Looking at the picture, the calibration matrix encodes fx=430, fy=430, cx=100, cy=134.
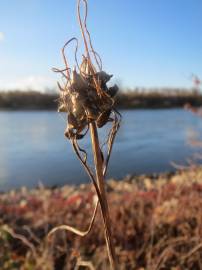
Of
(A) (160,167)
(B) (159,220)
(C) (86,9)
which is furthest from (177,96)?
(C) (86,9)

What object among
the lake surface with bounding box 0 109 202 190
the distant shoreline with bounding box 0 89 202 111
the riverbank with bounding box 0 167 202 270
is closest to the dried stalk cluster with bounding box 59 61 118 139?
the riverbank with bounding box 0 167 202 270

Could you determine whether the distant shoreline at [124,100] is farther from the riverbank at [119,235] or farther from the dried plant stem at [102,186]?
the dried plant stem at [102,186]

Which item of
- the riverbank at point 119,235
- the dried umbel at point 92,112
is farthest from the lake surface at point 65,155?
the dried umbel at point 92,112

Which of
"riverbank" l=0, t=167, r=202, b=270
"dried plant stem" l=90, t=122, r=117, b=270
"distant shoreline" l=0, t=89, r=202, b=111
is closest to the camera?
"dried plant stem" l=90, t=122, r=117, b=270

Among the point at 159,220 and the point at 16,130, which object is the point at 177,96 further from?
the point at 159,220

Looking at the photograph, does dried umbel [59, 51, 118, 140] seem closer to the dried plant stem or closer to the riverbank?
the dried plant stem

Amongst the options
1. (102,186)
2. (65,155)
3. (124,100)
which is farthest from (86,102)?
(124,100)

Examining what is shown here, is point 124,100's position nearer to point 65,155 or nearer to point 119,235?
point 65,155

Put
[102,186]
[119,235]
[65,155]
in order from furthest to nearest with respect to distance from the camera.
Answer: [65,155], [119,235], [102,186]

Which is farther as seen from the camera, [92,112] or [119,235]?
[119,235]

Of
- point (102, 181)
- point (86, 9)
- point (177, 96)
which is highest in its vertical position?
point (86, 9)

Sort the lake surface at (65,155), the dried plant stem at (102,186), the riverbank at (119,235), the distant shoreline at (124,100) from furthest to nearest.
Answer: the distant shoreline at (124,100) → the lake surface at (65,155) → the riverbank at (119,235) → the dried plant stem at (102,186)
